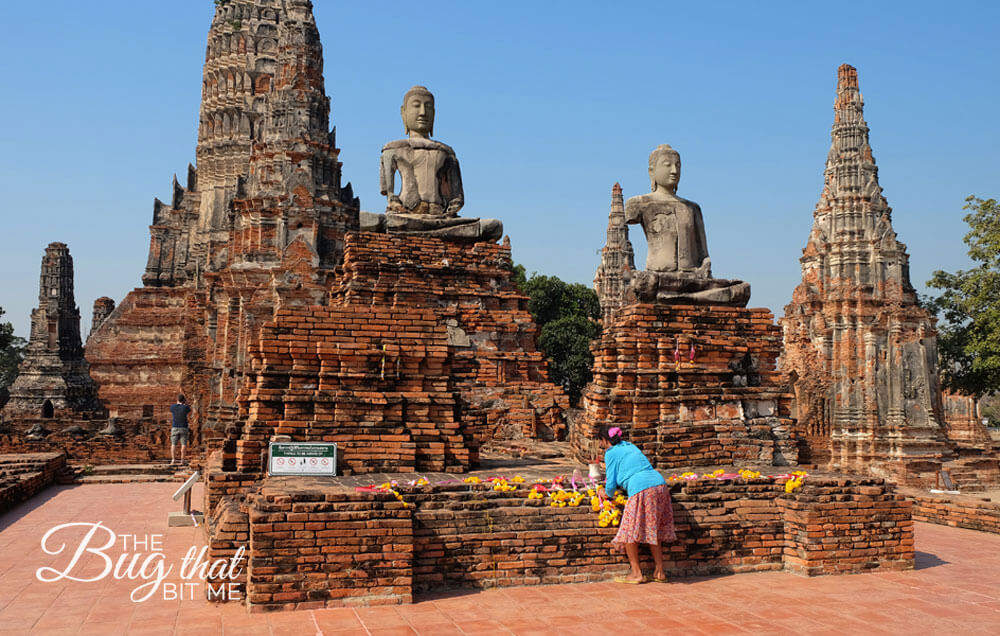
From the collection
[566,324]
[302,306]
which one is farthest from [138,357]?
[302,306]

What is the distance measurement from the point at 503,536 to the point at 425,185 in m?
6.81

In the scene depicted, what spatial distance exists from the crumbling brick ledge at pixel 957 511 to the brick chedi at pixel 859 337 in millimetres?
13419

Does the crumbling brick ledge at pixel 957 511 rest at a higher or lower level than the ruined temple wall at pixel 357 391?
lower

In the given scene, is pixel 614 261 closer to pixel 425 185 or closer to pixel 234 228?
pixel 234 228

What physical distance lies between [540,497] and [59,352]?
78.1ft

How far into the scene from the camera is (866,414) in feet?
80.7

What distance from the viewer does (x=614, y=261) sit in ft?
146

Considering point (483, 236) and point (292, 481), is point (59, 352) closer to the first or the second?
point (483, 236)

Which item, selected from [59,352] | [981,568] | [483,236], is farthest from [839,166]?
[59,352]

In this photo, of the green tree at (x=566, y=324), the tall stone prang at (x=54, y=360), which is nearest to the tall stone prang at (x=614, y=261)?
the green tree at (x=566, y=324)

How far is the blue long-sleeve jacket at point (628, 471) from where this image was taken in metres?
6.71

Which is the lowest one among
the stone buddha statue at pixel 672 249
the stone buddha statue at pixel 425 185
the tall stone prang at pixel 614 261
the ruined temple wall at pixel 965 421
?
the ruined temple wall at pixel 965 421

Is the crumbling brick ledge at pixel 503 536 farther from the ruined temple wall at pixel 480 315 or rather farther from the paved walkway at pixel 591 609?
the ruined temple wall at pixel 480 315

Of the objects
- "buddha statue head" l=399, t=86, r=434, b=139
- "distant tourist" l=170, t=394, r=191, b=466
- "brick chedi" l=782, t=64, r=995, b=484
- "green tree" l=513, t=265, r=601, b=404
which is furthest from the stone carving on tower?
"buddha statue head" l=399, t=86, r=434, b=139
